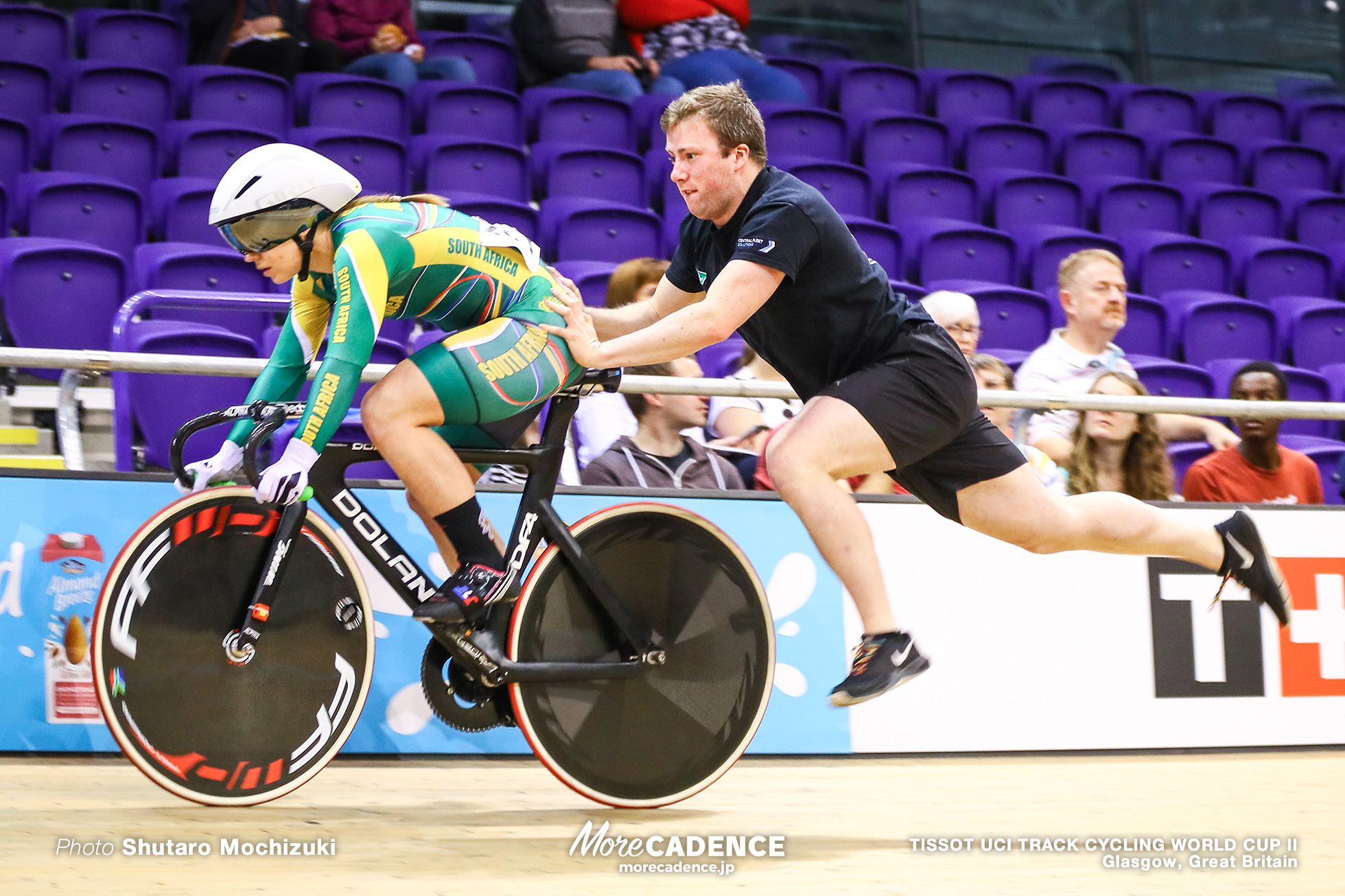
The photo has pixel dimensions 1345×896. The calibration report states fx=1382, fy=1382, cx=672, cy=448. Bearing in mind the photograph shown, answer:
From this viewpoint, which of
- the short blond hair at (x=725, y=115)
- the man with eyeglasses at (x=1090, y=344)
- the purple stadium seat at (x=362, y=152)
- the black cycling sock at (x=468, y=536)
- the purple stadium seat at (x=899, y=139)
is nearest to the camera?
the short blond hair at (x=725, y=115)

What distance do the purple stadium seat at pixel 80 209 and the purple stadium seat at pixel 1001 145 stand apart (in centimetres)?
560

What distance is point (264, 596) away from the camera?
3.26 meters

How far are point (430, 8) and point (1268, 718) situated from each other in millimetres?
8303

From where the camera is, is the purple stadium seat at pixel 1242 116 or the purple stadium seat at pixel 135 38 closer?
the purple stadium seat at pixel 135 38

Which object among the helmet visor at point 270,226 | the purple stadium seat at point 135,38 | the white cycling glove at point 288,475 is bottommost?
the white cycling glove at point 288,475

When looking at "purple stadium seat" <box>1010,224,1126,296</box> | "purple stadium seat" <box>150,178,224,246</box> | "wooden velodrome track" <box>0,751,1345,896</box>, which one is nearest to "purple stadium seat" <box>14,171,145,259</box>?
"purple stadium seat" <box>150,178,224,246</box>

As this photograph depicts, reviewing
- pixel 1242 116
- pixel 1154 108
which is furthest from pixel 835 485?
pixel 1242 116

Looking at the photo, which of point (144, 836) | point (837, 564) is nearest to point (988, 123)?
point (837, 564)

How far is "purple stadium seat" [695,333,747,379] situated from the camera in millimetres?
5953

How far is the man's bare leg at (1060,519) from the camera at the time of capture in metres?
3.44

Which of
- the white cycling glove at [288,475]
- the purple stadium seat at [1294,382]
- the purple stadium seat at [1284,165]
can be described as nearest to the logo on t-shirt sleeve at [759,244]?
the white cycling glove at [288,475]

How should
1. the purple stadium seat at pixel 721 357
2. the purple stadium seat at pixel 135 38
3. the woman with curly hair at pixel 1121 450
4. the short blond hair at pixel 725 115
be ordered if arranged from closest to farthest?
the short blond hair at pixel 725 115
the woman with curly hair at pixel 1121 450
the purple stadium seat at pixel 721 357
the purple stadium seat at pixel 135 38

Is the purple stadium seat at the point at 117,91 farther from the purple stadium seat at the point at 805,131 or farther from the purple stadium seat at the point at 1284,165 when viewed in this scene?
the purple stadium seat at the point at 1284,165

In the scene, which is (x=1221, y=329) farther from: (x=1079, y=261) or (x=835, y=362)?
(x=835, y=362)
